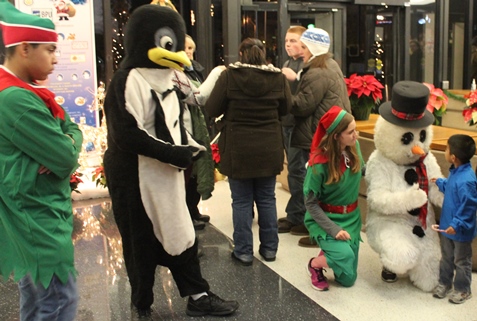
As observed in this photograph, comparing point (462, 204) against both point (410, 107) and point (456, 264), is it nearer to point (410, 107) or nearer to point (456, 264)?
point (456, 264)

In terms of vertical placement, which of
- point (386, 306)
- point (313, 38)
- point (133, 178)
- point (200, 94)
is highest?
point (313, 38)

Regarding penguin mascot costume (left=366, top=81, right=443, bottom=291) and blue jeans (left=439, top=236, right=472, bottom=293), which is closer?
blue jeans (left=439, top=236, right=472, bottom=293)

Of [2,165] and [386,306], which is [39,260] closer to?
[2,165]

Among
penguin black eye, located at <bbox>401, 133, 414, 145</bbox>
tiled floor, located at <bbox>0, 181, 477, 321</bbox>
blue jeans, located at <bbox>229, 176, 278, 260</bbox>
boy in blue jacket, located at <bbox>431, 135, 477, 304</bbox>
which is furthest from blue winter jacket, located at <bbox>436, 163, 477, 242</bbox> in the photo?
blue jeans, located at <bbox>229, 176, 278, 260</bbox>

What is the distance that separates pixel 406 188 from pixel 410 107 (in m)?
0.48

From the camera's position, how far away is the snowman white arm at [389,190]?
126 inches

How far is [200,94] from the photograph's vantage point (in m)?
3.50

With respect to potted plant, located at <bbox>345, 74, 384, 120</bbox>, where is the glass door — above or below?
above

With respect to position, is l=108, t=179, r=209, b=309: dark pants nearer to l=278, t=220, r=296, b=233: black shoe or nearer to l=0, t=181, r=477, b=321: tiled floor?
l=0, t=181, r=477, b=321: tiled floor

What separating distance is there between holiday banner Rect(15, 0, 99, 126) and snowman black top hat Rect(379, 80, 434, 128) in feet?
12.8

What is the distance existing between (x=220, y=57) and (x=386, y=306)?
14.6 ft

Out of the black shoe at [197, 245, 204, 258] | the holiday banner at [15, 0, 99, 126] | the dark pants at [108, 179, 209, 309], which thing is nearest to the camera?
the dark pants at [108, 179, 209, 309]

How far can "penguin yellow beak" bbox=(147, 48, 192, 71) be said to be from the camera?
261cm

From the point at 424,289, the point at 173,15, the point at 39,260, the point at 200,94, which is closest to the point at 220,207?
the point at 200,94
